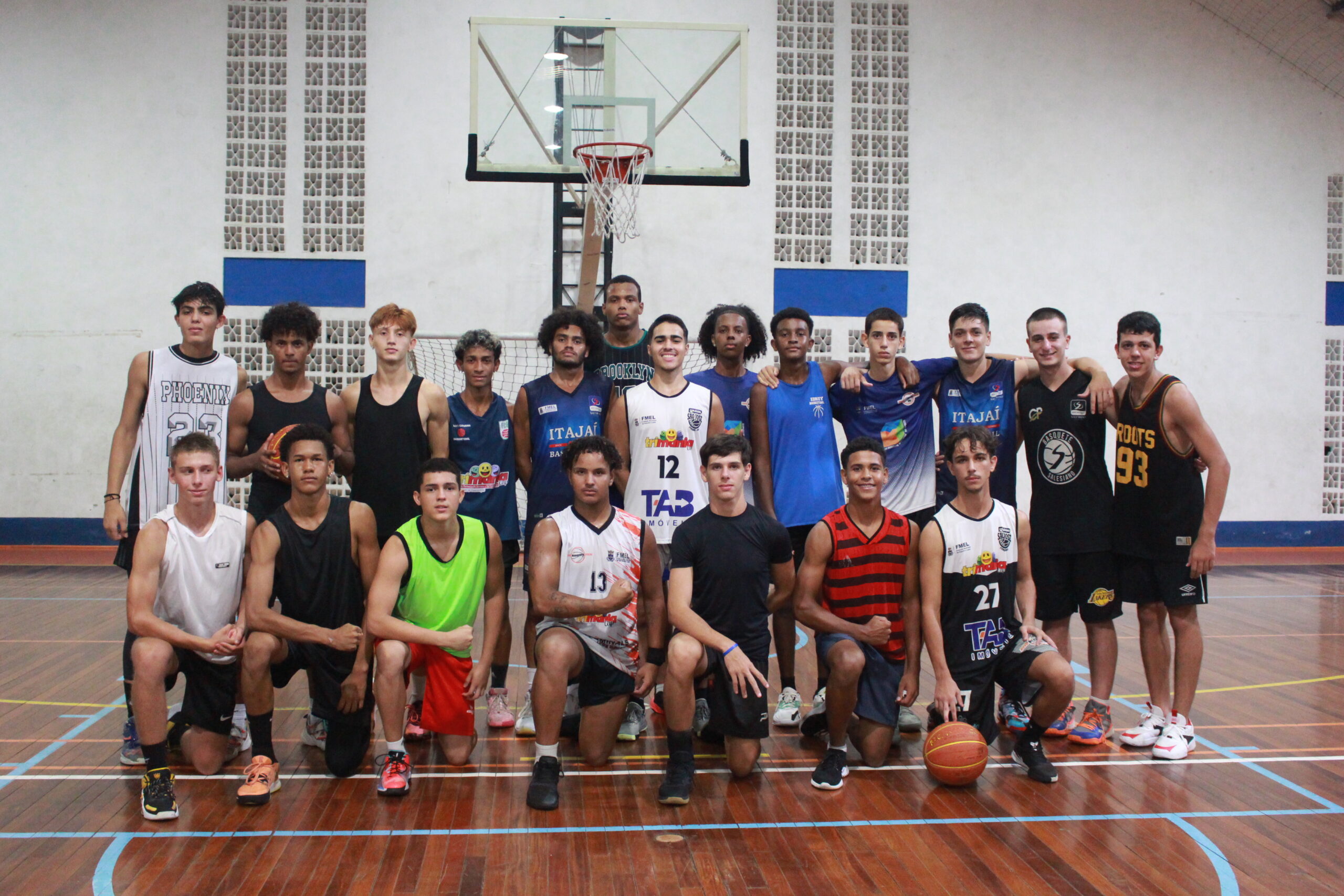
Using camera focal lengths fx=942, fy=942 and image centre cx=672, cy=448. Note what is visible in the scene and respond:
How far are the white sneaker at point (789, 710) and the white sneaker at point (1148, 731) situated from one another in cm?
145

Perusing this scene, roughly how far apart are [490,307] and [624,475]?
19.5ft

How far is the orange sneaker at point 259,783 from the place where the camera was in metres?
3.42

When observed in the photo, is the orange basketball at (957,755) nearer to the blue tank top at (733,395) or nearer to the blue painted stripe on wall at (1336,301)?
the blue tank top at (733,395)

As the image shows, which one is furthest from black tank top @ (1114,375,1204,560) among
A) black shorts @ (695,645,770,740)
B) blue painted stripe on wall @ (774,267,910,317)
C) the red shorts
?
blue painted stripe on wall @ (774,267,910,317)

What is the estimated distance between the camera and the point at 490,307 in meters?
9.89

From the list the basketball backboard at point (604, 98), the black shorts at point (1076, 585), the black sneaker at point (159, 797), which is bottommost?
the black sneaker at point (159, 797)

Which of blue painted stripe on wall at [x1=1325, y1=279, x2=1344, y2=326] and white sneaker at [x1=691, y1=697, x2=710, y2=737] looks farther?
blue painted stripe on wall at [x1=1325, y1=279, x2=1344, y2=326]

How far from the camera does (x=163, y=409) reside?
13.9 ft

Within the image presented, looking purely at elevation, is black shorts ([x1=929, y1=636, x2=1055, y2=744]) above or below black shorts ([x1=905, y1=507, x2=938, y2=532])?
below

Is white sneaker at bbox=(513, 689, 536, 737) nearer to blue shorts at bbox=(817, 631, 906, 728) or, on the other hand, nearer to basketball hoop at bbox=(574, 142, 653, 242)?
blue shorts at bbox=(817, 631, 906, 728)

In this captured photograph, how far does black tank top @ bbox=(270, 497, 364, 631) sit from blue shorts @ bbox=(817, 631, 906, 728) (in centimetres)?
195

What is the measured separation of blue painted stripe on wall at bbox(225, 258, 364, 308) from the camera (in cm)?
972

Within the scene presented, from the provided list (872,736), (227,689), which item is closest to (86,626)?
(227,689)

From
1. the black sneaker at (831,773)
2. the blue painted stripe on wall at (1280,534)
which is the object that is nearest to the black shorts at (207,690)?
the black sneaker at (831,773)
